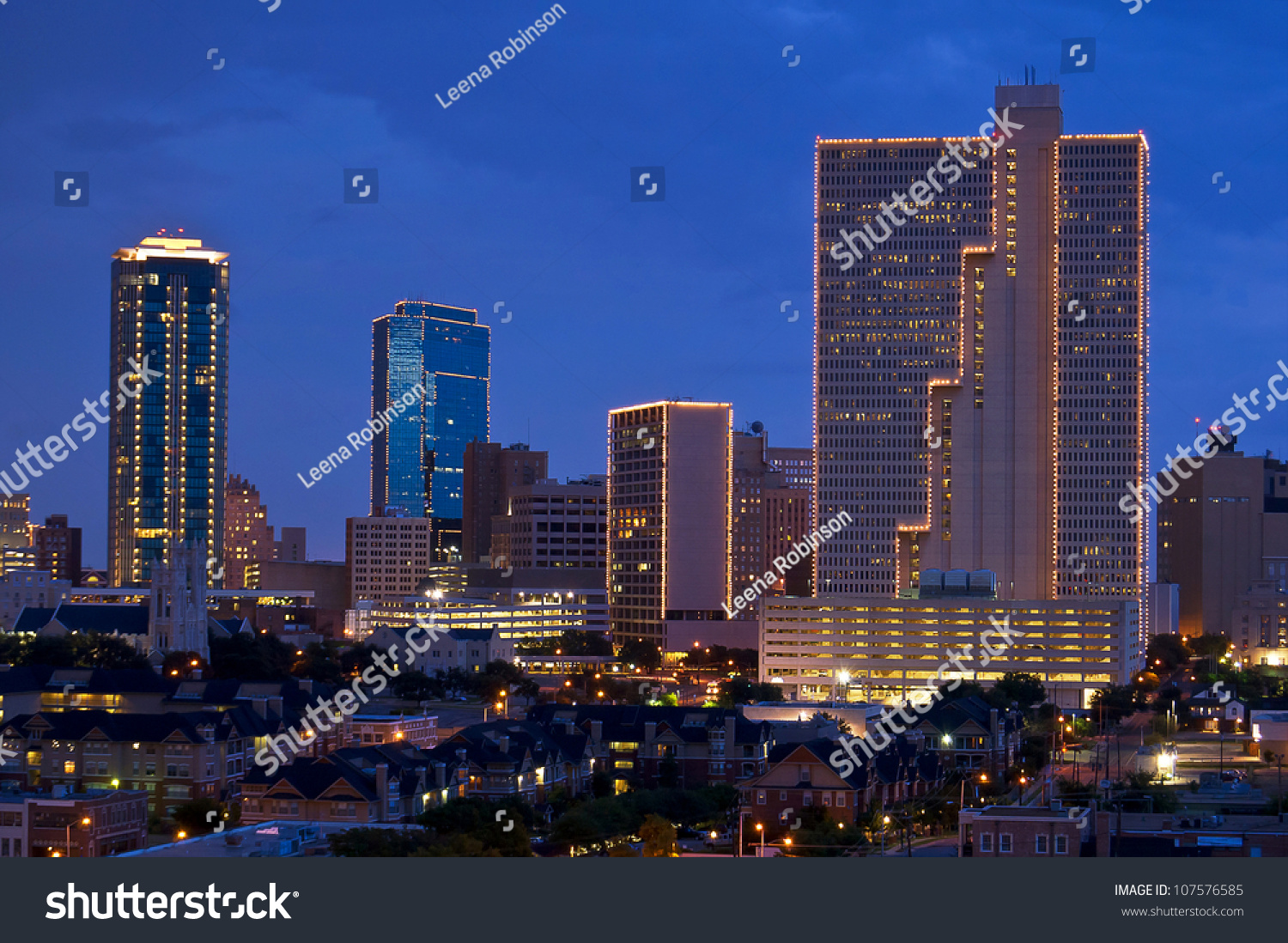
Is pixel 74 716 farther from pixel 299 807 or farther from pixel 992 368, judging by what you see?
pixel 992 368

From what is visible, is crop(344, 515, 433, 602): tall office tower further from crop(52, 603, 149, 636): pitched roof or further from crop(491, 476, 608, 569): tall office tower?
crop(52, 603, 149, 636): pitched roof

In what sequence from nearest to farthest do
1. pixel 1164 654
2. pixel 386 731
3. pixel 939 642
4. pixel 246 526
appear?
pixel 386 731 → pixel 939 642 → pixel 1164 654 → pixel 246 526

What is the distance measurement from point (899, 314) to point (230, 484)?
9389 cm

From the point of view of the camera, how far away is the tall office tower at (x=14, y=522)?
433ft

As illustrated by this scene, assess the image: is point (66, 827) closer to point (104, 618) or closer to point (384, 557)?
point (104, 618)

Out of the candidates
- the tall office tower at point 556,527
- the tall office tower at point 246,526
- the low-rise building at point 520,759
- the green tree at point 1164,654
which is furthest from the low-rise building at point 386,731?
the tall office tower at point 246,526

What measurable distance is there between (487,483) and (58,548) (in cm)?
3731

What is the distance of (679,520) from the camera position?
9944 centimetres

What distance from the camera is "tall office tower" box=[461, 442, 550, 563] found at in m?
142

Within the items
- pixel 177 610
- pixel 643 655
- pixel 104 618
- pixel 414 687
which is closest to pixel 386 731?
pixel 414 687

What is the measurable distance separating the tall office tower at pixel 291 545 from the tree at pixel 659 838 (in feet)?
446

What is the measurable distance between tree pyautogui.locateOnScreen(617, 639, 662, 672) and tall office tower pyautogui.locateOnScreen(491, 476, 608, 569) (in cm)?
2554

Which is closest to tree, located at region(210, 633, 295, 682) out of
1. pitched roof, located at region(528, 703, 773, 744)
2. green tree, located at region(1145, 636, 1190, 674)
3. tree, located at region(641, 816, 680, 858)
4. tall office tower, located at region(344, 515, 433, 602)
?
pitched roof, located at region(528, 703, 773, 744)

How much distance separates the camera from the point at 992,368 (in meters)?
86.3
